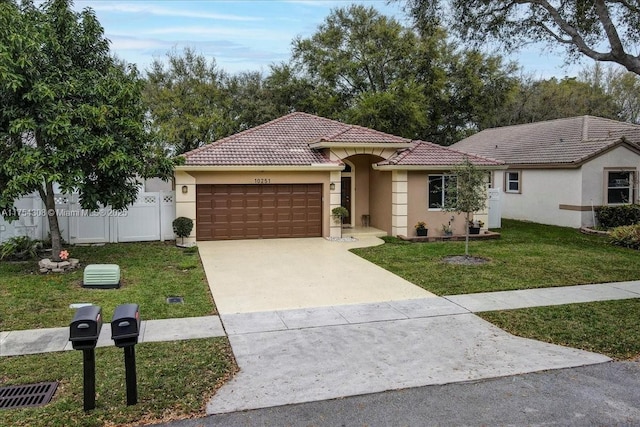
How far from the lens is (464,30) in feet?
49.3

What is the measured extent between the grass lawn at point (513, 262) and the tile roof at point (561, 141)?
4.11m

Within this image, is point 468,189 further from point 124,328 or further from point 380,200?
point 124,328

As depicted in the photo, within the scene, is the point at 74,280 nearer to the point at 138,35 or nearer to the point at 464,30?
the point at 464,30

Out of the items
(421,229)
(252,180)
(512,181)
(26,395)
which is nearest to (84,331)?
(26,395)

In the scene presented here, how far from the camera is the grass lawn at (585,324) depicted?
7094 millimetres

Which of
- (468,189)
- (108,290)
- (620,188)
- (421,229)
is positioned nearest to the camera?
(108,290)

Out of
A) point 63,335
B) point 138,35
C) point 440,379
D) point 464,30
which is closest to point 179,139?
point 138,35

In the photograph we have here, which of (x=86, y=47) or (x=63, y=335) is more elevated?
(x=86, y=47)

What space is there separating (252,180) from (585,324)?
1215 centimetres

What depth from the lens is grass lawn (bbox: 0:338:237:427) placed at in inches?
194

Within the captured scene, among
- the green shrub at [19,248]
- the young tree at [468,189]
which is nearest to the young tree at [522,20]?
the young tree at [468,189]

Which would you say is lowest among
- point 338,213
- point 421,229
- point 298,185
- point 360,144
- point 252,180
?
point 421,229

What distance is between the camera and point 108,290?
1026 cm

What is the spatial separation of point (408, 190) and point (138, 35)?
19.9 meters
